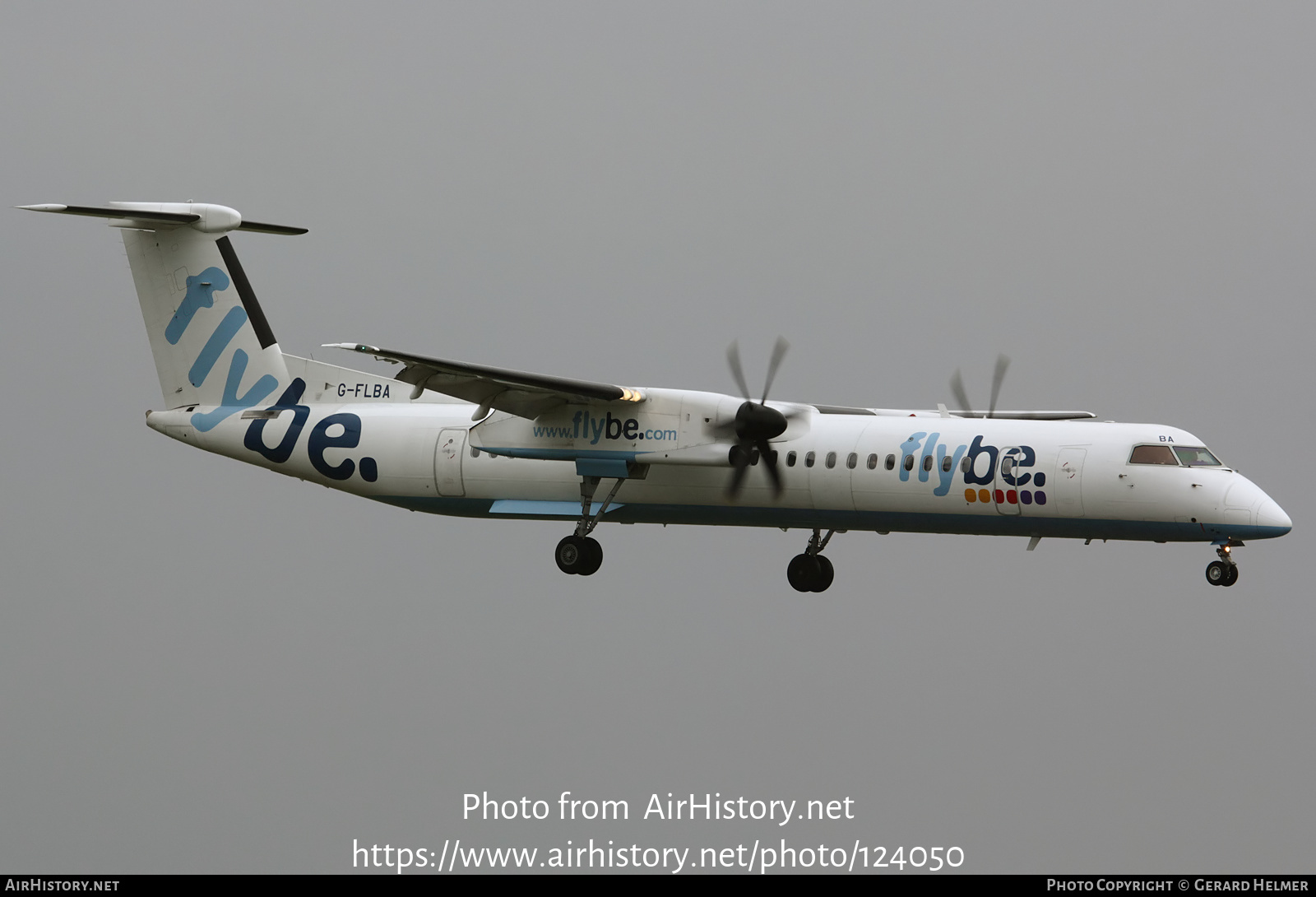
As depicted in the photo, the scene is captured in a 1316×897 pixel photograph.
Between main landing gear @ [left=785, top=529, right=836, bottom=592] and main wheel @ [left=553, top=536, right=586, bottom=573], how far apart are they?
300 centimetres

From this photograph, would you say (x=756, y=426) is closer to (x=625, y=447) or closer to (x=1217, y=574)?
(x=625, y=447)

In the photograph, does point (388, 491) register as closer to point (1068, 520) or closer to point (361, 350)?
Answer: point (361, 350)

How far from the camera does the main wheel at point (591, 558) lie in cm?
2145

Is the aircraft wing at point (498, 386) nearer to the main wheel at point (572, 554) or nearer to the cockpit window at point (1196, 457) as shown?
the main wheel at point (572, 554)

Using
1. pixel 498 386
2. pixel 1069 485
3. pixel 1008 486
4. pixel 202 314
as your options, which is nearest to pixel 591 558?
pixel 498 386

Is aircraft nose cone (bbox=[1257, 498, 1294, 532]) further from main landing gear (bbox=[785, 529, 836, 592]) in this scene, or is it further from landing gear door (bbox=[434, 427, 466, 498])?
landing gear door (bbox=[434, 427, 466, 498])

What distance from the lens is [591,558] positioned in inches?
845

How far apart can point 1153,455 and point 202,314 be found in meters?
13.7

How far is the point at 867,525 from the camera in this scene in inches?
811

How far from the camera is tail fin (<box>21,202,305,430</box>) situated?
23.0m

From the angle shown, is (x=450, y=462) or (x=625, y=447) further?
(x=450, y=462)

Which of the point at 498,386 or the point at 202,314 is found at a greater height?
the point at 202,314

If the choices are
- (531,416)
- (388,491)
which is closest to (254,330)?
(388,491)

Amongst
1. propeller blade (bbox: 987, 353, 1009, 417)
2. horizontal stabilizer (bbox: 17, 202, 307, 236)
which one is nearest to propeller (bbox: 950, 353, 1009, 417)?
propeller blade (bbox: 987, 353, 1009, 417)
